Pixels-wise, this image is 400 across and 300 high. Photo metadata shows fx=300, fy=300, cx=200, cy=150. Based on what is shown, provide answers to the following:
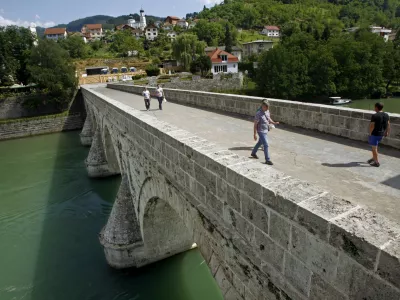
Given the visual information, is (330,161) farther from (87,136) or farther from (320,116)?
(87,136)

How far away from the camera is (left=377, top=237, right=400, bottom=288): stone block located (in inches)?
65.9

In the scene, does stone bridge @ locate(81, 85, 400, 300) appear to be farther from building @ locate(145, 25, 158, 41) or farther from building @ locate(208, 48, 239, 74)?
building @ locate(145, 25, 158, 41)

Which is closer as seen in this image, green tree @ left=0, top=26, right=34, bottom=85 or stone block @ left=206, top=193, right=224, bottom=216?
stone block @ left=206, top=193, right=224, bottom=216

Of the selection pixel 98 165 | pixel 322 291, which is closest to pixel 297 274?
pixel 322 291

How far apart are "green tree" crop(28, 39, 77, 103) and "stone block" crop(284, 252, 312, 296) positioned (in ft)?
113

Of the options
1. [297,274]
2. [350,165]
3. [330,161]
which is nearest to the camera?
[297,274]

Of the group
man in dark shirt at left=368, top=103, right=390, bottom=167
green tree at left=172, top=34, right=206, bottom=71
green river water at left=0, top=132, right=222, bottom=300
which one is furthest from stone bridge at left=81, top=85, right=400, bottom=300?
green tree at left=172, top=34, right=206, bottom=71

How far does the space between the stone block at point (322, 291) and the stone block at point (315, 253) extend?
5 cm

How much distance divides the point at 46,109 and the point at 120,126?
30187 mm

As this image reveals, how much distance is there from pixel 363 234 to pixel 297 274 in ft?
2.66

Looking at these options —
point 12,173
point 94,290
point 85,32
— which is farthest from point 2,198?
point 85,32

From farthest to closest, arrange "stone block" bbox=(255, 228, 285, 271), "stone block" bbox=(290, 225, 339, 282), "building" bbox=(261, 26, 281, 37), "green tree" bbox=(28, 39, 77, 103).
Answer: "building" bbox=(261, 26, 281, 37), "green tree" bbox=(28, 39, 77, 103), "stone block" bbox=(255, 228, 285, 271), "stone block" bbox=(290, 225, 339, 282)

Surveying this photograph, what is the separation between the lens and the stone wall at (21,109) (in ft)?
110

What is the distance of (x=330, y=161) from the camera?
489 cm
